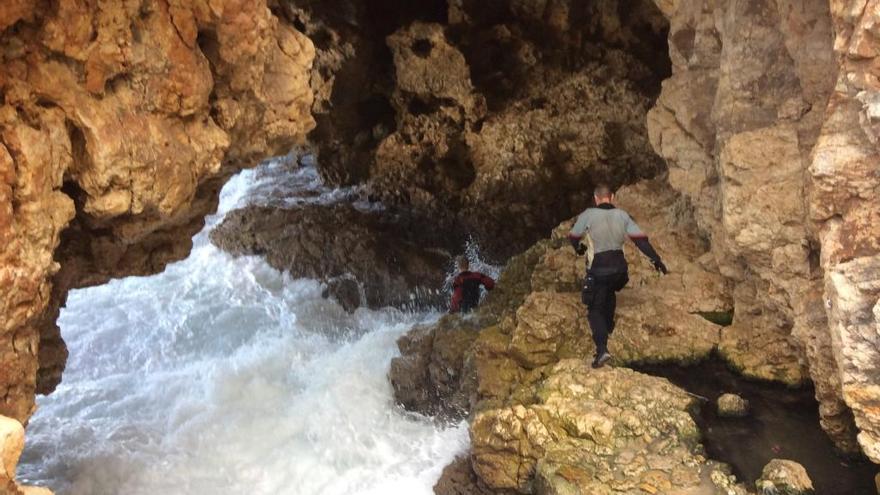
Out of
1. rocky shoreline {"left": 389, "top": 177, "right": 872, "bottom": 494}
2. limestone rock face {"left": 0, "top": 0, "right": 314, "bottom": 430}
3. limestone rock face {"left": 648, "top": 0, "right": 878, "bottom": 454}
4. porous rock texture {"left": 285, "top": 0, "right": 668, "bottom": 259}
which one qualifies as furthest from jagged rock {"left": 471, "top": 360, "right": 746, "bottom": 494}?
porous rock texture {"left": 285, "top": 0, "right": 668, "bottom": 259}

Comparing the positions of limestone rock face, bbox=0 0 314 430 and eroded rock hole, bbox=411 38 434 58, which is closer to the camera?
limestone rock face, bbox=0 0 314 430

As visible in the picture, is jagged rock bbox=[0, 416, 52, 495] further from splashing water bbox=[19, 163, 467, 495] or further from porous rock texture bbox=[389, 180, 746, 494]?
splashing water bbox=[19, 163, 467, 495]

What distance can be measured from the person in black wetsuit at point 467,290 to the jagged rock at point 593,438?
111 inches

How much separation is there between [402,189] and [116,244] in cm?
737

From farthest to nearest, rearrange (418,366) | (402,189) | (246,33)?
1. (402,189)
2. (418,366)
3. (246,33)

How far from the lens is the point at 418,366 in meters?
8.40

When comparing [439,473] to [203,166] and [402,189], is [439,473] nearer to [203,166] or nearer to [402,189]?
[203,166]

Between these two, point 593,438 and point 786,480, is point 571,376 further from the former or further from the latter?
point 786,480

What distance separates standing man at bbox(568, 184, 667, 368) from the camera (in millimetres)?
6555

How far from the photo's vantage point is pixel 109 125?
17.0ft

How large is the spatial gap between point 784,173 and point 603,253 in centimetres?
161

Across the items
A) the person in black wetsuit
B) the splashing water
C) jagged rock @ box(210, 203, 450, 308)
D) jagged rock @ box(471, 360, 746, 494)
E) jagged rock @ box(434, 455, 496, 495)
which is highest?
jagged rock @ box(471, 360, 746, 494)

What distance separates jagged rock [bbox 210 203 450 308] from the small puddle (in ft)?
15.9

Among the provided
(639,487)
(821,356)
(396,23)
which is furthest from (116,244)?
(396,23)
